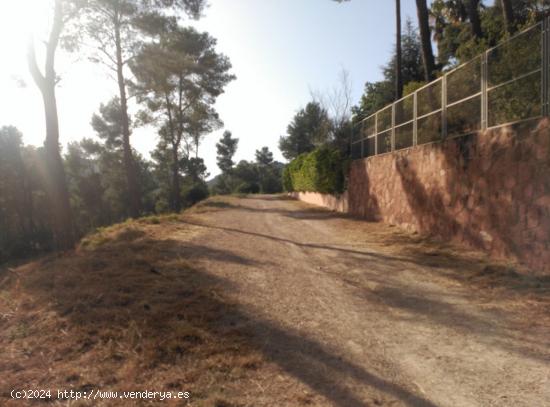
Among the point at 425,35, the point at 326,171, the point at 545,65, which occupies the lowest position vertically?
the point at 326,171

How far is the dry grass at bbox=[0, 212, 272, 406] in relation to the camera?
2943mm

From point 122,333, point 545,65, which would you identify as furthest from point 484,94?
point 122,333

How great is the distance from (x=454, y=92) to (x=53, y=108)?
9674 mm

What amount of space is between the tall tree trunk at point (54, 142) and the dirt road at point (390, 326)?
3.88 metres

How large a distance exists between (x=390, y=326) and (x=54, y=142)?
880 cm

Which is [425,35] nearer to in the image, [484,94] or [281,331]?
[484,94]

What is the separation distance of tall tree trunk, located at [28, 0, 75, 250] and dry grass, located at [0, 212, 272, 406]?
299cm

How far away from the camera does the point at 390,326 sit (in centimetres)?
403

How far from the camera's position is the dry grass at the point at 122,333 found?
9.66 ft

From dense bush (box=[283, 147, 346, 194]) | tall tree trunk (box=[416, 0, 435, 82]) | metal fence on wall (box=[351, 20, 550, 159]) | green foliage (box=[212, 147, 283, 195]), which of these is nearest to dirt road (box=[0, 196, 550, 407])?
metal fence on wall (box=[351, 20, 550, 159])

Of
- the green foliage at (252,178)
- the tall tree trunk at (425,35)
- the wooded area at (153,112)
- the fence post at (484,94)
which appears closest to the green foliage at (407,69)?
the wooded area at (153,112)

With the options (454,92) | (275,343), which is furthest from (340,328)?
(454,92)

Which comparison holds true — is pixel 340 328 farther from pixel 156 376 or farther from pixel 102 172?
pixel 102 172

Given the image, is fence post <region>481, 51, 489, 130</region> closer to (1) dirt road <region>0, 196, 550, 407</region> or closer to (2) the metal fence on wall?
(2) the metal fence on wall
